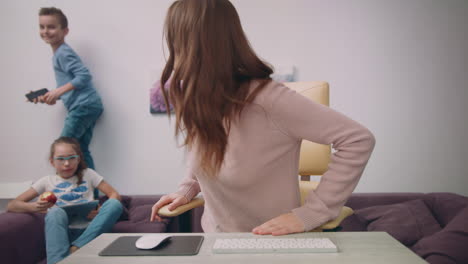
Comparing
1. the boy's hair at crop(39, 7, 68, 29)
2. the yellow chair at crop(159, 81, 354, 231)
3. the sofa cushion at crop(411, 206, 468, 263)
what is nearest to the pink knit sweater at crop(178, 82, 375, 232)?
the yellow chair at crop(159, 81, 354, 231)

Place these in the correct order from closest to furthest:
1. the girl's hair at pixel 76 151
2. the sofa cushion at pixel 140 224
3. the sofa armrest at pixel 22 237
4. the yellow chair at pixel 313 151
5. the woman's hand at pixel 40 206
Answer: the yellow chair at pixel 313 151, the sofa armrest at pixel 22 237, the woman's hand at pixel 40 206, the sofa cushion at pixel 140 224, the girl's hair at pixel 76 151

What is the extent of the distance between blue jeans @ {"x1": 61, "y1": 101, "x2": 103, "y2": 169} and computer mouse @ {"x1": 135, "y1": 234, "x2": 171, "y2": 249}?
215 centimetres

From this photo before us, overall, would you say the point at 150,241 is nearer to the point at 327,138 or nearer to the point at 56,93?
the point at 327,138

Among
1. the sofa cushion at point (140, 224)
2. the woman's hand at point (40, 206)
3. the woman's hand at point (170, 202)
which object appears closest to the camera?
the woman's hand at point (170, 202)

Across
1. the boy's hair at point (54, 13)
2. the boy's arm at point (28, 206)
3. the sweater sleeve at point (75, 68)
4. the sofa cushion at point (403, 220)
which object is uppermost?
the boy's hair at point (54, 13)

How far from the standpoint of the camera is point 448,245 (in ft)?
5.71

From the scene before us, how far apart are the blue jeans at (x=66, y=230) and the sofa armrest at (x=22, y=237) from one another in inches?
6.5

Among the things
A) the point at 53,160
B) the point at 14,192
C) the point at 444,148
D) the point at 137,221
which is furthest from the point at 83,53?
the point at 444,148

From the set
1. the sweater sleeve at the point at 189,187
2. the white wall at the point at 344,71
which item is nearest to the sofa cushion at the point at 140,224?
the white wall at the point at 344,71

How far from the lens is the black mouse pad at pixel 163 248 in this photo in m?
0.76

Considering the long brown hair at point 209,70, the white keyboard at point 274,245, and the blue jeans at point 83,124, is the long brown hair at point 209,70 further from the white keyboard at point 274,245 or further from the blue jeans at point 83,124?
the blue jeans at point 83,124

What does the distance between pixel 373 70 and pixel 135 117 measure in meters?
1.99

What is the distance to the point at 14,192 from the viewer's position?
3.00 meters

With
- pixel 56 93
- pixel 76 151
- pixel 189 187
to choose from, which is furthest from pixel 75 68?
pixel 189 187
